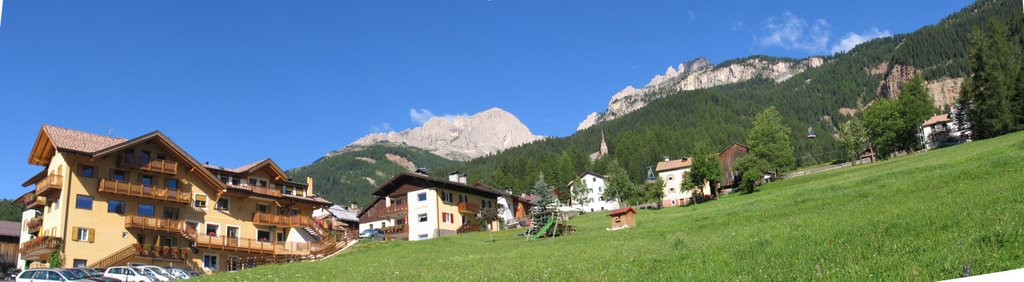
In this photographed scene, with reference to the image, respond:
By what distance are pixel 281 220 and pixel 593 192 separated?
240 feet

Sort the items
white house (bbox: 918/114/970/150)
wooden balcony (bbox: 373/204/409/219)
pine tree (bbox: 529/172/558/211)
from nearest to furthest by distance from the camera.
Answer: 1. wooden balcony (bbox: 373/204/409/219)
2. pine tree (bbox: 529/172/558/211)
3. white house (bbox: 918/114/970/150)

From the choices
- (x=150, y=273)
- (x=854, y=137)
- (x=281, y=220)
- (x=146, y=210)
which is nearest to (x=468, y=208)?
(x=281, y=220)

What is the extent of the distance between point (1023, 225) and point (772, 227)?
11312mm

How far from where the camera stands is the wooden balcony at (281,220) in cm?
5775

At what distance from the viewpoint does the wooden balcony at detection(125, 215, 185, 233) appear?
48.7 meters

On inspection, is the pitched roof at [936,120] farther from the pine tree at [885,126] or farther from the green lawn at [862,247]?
the green lawn at [862,247]

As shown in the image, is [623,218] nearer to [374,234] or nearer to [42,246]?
A: [374,234]

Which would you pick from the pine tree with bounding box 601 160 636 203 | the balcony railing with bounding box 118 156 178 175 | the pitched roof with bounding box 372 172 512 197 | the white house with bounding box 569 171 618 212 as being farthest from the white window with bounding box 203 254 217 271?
the white house with bounding box 569 171 618 212

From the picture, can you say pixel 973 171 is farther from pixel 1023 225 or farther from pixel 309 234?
pixel 309 234

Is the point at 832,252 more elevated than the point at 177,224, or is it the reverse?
the point at 177,224

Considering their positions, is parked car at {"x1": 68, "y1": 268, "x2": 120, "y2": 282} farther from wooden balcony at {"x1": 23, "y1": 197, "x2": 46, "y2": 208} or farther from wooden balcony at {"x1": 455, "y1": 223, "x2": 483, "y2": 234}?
wooden balcony at {"x1": 455, "y1": 223, "x2": 483, "y2": 234}

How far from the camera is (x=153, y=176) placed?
5216 centimetres

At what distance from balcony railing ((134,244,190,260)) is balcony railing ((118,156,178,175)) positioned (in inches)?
231

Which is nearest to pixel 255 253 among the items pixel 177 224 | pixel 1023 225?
pixel 177 224
